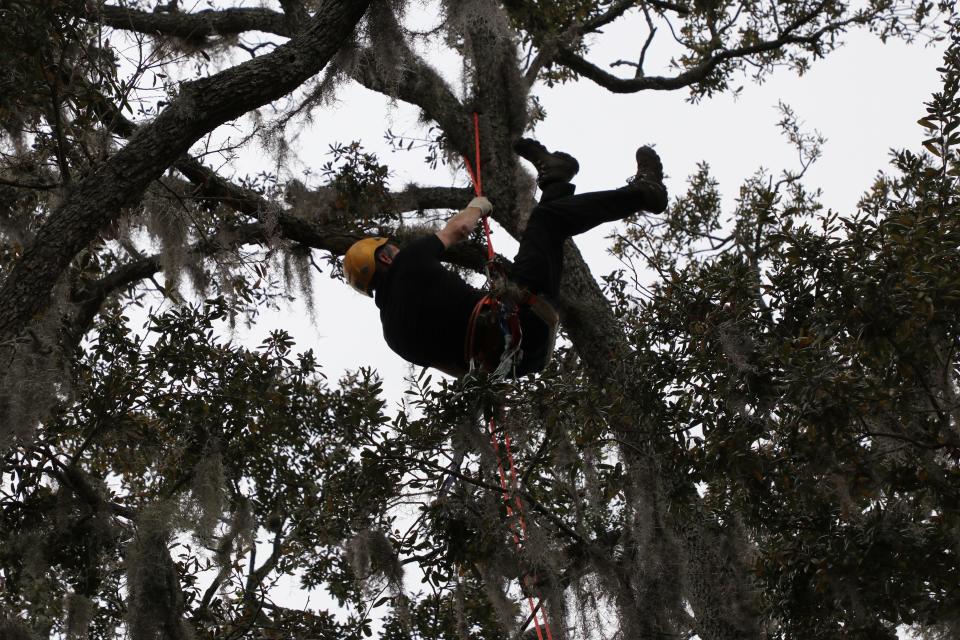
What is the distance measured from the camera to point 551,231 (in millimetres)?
4570

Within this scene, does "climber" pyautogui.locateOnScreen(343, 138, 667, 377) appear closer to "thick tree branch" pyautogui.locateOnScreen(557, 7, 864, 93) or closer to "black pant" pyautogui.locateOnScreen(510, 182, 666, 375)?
"black pant" pyautogui.locateOnScreen(510, 182, 666, 375)

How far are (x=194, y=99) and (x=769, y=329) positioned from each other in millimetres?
2214

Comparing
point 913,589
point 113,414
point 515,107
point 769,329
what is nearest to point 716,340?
point 769,329

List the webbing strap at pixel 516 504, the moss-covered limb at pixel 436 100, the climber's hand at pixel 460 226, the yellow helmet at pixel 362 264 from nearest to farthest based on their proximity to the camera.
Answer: the webbing strap at pixel 516 504 → the climber's hand at pixel 460 226 → the yellow helmet at pixel 362 264 → the moss-covered limb at pixel 436 100

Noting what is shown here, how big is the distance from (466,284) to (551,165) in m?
0.79

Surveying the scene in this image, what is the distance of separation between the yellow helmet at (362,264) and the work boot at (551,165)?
33.2 inches

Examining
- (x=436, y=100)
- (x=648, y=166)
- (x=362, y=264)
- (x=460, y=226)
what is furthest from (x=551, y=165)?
(x=436, y=100)

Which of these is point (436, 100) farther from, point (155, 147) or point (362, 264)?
point (155, 147)

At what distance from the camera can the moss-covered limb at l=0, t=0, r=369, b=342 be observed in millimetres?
3293

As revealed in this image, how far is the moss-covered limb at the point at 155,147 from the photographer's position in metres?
3.29

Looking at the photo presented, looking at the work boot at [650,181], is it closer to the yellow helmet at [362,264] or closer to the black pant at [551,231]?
the black pant at [551,231]

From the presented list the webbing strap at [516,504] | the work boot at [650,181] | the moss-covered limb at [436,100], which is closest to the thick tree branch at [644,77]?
the moss-covered limb at [436,100]

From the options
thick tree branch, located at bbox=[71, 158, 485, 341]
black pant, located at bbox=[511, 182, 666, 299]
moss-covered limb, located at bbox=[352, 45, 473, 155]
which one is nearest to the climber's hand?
black pant, located at bbox=[511, 182, 666, 299]

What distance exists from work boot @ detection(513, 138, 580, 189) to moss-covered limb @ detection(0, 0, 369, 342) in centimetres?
110
